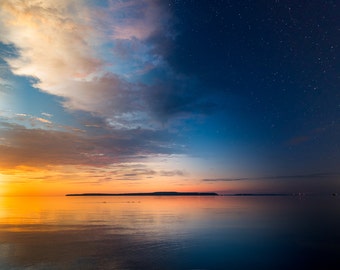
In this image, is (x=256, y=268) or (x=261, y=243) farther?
(x=261, y=243)

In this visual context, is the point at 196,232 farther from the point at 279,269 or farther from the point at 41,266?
the point at 41,266

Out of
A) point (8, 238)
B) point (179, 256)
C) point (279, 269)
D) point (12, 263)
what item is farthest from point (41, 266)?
point (279, 269)

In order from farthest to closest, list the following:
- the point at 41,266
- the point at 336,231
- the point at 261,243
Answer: the point at 336,231
the point at 261,243
the point at 41,266

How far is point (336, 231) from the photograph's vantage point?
4009 centimetres

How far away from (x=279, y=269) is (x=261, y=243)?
10726 millimetres

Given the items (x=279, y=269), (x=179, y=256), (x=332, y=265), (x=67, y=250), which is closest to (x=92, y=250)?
(x=67, y=250)

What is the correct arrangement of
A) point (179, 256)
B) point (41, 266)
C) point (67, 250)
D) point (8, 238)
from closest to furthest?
point (41, 266)
point (179, 256)
point (67, 250)
point (8, 238)

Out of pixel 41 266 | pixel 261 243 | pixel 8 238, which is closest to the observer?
pixel 41 266

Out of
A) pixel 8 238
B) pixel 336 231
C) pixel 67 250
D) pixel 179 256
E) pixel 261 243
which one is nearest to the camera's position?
pixel 179 256

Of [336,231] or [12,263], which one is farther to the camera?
[336,231]

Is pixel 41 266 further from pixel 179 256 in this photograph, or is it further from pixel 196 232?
pixel 196 232

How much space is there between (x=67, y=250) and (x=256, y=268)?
19290 mm

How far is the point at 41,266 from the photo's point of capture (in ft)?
76.4

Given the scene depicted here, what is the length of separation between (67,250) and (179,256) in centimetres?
1217
